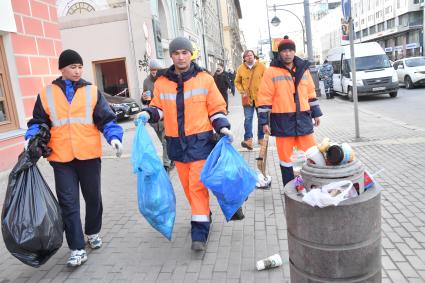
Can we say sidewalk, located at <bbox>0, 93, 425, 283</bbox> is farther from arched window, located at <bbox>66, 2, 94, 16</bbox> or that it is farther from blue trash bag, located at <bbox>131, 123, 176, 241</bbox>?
arched window, located at <bbox>66, 2, 94, 16</bbox>

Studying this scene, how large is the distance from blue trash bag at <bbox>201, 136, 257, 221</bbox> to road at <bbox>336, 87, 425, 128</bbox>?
7.46 metres

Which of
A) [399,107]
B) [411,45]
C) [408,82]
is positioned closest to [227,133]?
[399,107]

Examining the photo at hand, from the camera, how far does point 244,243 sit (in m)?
3.82

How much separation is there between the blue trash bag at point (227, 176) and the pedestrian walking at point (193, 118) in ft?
0.82

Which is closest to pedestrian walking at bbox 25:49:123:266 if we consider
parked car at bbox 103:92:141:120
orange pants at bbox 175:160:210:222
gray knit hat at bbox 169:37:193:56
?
orange pants at bbox 175:160:210:222

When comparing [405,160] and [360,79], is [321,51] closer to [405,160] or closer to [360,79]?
[360,79]

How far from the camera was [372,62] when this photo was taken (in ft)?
53.9

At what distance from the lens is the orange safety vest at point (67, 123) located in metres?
3.46

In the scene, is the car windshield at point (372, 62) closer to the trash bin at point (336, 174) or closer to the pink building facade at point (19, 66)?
the pink building facade at point (19, 66)

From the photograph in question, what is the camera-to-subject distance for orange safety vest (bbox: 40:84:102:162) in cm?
346

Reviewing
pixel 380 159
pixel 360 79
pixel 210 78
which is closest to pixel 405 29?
pixel 360 79

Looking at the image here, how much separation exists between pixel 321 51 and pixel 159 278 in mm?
116163

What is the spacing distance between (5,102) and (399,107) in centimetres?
1132

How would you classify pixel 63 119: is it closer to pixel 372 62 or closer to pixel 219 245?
pixel 219 245
